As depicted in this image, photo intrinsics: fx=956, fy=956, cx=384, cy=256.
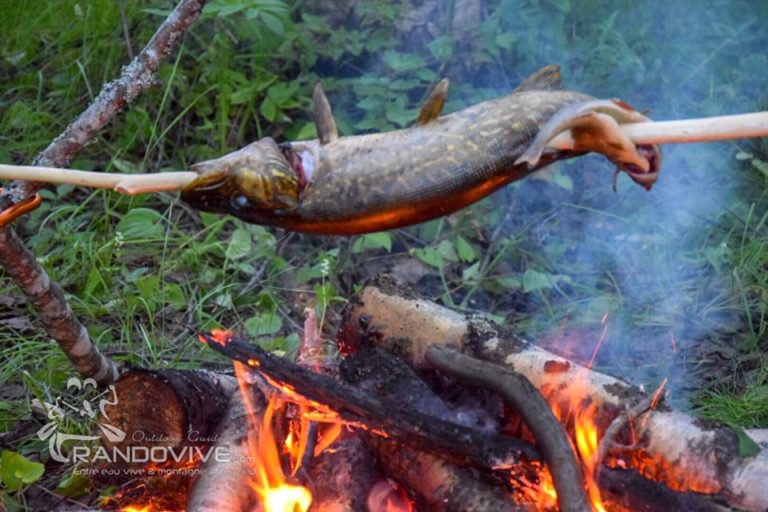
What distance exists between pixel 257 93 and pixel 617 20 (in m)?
1.77

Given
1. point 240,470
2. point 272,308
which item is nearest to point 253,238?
point 272,308

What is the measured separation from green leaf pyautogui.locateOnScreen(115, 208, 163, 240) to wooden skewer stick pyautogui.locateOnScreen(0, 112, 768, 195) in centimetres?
218

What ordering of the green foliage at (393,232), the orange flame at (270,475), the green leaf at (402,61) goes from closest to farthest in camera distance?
the orange flame at (270,475) → the green foliage at (393,232) → the green leaf at (402,61)

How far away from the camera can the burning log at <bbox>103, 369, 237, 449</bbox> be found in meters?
2.54

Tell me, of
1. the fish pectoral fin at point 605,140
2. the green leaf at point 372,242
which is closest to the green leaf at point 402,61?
the green leaf at point 372,242

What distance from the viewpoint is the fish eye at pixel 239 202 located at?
185 centimetres

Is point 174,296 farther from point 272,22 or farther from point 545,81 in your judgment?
point 545,81

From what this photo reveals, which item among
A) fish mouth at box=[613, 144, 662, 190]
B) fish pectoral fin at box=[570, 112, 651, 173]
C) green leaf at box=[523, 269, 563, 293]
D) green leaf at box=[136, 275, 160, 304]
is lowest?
green leaf at box=[523, 269, 563, 293]

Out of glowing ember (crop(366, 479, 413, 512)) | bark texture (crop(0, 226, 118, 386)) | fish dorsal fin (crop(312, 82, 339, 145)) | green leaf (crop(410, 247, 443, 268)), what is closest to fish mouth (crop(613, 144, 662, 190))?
fish dorsal fin (crop(312, 82, 339, 145))

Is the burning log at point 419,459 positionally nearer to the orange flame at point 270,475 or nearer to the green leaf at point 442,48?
the orange flame at point 270,475

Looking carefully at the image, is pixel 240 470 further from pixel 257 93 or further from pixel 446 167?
pixel 257 93

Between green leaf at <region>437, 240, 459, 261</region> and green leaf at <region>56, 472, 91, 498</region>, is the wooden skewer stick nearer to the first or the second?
green leaf at <region>56, 472, 91, 498</region>

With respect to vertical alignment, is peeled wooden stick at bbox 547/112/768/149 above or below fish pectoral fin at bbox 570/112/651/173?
above

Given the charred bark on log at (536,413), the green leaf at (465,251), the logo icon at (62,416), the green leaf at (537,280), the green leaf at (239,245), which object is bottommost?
the green leaf at (537,280)
